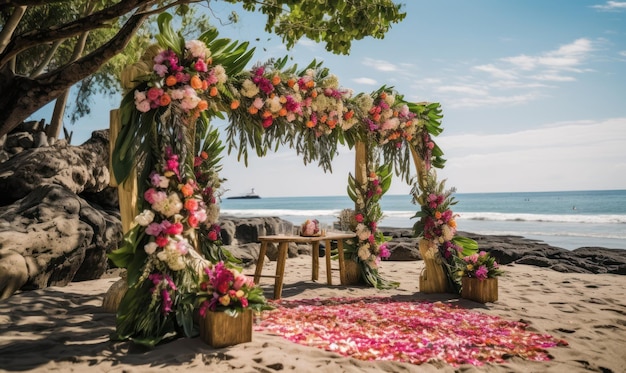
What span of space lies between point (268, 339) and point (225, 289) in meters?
0.65

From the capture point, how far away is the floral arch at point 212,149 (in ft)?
14.0

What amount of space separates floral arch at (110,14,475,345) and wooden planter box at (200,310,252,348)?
29 cm

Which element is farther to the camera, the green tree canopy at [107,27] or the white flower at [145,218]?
the green tree canopy at [107,27]

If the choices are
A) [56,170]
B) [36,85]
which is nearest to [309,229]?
[36,85]

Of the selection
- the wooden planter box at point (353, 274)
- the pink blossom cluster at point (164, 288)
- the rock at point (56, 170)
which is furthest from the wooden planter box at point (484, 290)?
the rock at point (56, 170)

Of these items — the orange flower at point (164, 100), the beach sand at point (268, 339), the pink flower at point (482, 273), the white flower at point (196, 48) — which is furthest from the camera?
the pink flower at point (482, 273)

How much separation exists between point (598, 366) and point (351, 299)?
332 cm

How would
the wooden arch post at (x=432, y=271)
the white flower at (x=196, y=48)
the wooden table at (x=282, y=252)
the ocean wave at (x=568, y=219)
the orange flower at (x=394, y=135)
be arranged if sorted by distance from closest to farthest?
the white flower at (x=196, y=48)
the wooden table at (x=282, y=252)
the wooden arch post at (x=432, y=271)
the orange flower at (x=394, y=135)
the ocean wave at (x=568, y=219)

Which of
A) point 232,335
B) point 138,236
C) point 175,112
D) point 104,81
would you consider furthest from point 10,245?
point 104,81

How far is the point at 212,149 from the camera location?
256 inches

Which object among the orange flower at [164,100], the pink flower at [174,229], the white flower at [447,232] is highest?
the orange flower at [164,100]

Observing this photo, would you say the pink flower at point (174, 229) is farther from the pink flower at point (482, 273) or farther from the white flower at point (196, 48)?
the pink flower at point (482, 273)

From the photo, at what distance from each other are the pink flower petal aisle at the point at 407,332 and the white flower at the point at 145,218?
1531mm

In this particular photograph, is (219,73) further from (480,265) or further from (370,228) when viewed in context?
(480,265)
